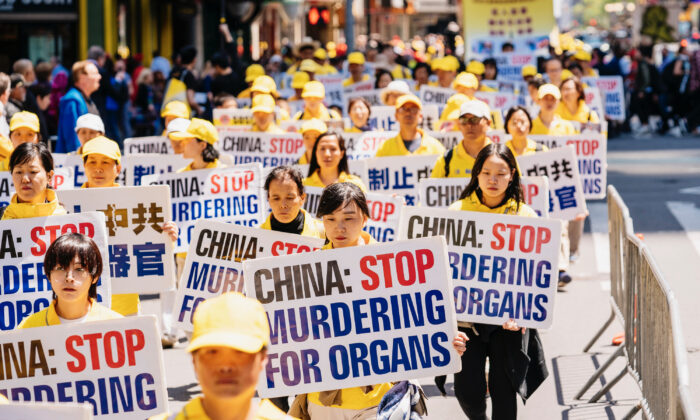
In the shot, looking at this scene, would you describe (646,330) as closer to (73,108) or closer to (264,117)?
(73,108)

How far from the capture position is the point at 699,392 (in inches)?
322

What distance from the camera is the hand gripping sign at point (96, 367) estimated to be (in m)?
5.21

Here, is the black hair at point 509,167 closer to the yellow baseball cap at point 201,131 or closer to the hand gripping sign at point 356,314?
the hand gripping sign at point 356,314

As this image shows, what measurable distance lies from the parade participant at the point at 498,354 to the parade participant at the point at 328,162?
5.50 ft

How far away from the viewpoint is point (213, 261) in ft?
23.6

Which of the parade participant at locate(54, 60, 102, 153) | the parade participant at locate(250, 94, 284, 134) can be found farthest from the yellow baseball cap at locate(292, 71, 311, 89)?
the parade participant at locate(54, 60, 102, 153)

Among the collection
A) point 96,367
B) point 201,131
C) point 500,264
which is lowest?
point 96,367

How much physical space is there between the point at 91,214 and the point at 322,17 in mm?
37045

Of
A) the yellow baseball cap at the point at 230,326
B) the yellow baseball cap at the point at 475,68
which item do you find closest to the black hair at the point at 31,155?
the yellow baseball cap at the point at 230,326

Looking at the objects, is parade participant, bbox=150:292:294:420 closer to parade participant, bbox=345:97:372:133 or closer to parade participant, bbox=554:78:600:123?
parade participant, bbox=345:97:372:133

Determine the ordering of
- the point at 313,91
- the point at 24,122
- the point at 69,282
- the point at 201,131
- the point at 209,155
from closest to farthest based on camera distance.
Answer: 1. the point at 69,282
2. the point at 201,131
3. the point at 209,155
4. the point at 24,122
5. the point at 313,91

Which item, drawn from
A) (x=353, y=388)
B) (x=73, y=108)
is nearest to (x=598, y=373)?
(x=353, y=388)

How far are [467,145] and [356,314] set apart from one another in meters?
3.64

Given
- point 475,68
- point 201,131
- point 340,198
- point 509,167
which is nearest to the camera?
point 340,198
